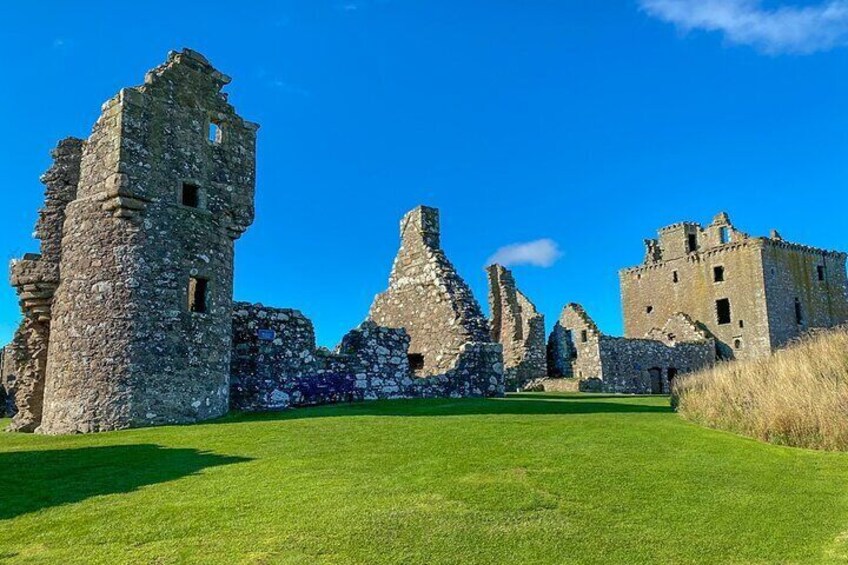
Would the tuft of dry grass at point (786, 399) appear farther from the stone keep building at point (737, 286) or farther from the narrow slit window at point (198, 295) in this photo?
the stone keep building at point (737, 286)

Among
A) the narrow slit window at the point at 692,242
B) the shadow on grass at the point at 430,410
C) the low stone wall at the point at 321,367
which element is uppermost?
the narrow slit window at the point at 692,242

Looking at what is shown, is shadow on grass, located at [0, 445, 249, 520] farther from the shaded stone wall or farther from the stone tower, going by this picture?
the shaded stone wall

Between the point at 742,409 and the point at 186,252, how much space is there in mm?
11182

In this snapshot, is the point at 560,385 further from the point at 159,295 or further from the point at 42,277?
the point at 42,277

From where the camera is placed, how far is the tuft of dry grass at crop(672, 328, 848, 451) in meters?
9.18

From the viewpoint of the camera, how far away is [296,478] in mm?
7250

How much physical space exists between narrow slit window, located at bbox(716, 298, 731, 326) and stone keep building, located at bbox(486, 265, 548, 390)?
20719mm

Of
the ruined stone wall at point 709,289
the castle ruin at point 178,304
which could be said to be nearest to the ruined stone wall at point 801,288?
the ruined stone wall at point 709,289

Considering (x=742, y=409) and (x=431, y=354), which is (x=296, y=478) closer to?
(x=742, y=409)

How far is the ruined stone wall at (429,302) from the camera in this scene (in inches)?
751

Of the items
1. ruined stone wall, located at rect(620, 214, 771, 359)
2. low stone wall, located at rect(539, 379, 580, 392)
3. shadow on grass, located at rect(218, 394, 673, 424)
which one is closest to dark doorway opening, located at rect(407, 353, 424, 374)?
shadow on grass, located at rect(218, 394, 673, 424)

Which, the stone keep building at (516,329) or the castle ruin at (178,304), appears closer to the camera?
the castle ruin at (178,304)

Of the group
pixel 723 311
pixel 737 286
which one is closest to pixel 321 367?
pixel 737 286

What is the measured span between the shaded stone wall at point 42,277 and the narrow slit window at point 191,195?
104 inches
